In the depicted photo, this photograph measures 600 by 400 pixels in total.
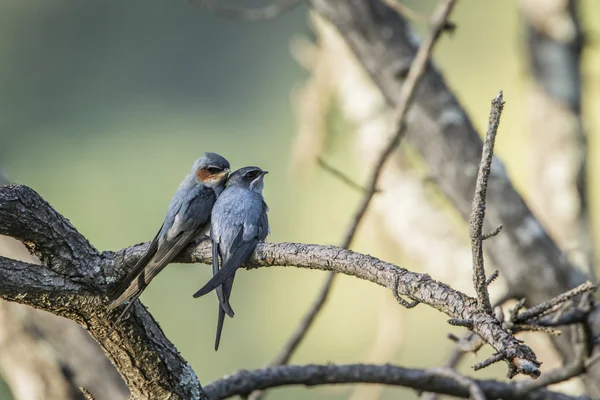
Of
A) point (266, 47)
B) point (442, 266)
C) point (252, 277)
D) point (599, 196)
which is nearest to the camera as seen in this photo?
point (442, 266)

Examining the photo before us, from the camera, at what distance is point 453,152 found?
398 centimetres

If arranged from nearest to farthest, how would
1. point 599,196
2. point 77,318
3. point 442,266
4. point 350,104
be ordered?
point 77,318 → point 442,266 → point 350,104 → point 599,196

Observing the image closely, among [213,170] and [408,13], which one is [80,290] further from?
[408,13]

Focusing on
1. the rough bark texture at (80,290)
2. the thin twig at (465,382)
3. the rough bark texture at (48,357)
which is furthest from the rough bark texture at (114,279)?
the rough bark texture at (48,357)

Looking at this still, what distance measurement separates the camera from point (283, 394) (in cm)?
1235

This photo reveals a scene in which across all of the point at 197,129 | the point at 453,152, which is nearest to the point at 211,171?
the point at 453,152

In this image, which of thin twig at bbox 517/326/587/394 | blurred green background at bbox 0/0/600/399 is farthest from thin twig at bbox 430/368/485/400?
blurred green background at bbox 0/0/600/399

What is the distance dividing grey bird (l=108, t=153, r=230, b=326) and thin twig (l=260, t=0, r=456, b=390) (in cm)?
82

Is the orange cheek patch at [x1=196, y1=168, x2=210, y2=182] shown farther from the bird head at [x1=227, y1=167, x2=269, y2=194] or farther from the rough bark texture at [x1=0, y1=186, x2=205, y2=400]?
the rough bark texture at [x1=0, y1=186, x2=205, y2=400]

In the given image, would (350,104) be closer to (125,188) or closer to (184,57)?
(125,188)

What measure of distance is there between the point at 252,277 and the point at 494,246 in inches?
272

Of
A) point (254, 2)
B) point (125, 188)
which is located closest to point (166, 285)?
point (125, 188)

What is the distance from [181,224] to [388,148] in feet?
4.98

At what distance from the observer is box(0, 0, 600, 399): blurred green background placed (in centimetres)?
861
